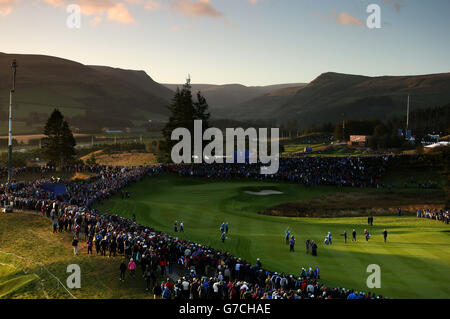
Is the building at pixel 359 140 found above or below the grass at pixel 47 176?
above

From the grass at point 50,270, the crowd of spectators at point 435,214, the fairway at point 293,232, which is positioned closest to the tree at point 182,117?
the fairway at point 293,232

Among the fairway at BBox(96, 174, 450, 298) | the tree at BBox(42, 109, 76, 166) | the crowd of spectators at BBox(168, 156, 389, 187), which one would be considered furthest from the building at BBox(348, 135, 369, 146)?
the tree at BBox(42, 109, 76, 166)

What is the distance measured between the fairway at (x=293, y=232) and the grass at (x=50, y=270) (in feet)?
34.2

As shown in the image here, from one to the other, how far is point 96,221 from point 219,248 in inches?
393

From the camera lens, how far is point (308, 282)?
2467 centimetres

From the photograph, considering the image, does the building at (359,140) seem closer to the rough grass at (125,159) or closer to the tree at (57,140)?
the rough grass at (125,159)

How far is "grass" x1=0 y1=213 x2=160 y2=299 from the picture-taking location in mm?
24344

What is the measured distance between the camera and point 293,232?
42.8 meters

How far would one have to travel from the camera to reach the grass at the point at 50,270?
24344 mm

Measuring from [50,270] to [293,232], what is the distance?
23611 mm

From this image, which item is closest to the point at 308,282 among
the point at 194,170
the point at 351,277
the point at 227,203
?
the point at 351,277

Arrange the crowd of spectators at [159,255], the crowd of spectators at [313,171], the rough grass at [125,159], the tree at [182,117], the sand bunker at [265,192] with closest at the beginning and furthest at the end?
the crowd of spectators at [159,255] < the sand bunker at [265,192] < the crowd of spectators at [313,171] < the tree at [182,117] < the rough grass at [125,159]

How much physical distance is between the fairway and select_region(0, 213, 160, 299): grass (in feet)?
Result: 34.2
